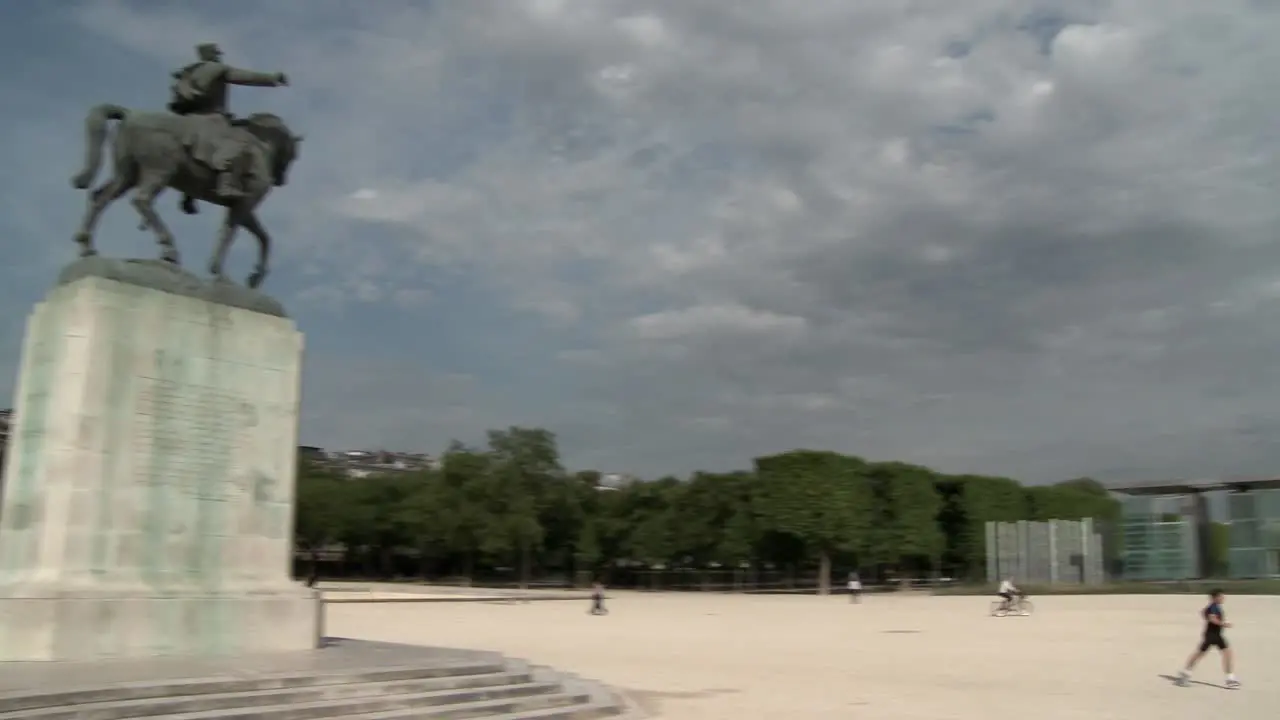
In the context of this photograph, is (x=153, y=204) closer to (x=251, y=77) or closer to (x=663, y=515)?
(x=251, y=77)

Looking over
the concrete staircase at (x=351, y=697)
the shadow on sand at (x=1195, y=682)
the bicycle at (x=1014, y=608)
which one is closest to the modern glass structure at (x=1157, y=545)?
the bicycle at (x=1014, y=608)

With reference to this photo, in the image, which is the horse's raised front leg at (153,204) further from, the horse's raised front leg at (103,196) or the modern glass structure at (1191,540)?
the modern glass structure at (1191,540)

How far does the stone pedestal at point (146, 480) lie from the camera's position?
13227 millimetres

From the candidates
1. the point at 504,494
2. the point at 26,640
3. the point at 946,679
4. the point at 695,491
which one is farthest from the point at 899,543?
the point at 26,640

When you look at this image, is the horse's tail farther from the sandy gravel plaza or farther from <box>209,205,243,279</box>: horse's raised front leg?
the sandy gravel plaza

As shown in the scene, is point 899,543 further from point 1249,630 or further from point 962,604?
point 1249,630

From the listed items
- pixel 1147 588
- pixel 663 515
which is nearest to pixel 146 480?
pixel 1147 588

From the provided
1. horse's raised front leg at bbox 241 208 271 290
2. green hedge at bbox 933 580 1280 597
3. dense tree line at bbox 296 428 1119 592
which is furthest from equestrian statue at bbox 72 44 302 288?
dense tree line at bbox 296 428 1119 592

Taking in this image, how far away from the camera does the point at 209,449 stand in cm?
1458

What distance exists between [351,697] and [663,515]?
205 ft

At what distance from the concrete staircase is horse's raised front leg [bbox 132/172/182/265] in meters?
6.68

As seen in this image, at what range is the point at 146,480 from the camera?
45.5ft

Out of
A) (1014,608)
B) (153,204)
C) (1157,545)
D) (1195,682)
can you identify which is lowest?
(1014,608)

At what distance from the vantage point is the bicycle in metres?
38.2
